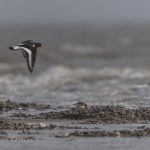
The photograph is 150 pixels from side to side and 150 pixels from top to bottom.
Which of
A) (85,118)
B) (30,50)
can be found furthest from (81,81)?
(85,118)

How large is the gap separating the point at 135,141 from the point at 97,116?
3.14m

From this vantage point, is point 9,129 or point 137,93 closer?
point 9,129

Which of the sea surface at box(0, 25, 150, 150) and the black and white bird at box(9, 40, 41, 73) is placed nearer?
the sea surface at box(0, 25, 150, 150)

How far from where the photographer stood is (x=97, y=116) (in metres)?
18.4

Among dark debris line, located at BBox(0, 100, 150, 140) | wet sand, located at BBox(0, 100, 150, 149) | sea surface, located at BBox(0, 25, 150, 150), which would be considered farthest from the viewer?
dark debris line, located at BBox(0, 100, 150, 140)

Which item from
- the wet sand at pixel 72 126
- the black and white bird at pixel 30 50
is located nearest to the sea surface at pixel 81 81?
the wet sand at pixel 72 126

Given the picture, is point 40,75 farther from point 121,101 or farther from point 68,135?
point 68,135

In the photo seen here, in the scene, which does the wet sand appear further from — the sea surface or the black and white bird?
the black and white bird

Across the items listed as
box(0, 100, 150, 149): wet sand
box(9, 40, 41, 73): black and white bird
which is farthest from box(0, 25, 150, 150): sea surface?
box(9, 40, 41, 73): black and white bird

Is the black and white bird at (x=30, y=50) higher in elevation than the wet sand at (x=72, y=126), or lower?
higher

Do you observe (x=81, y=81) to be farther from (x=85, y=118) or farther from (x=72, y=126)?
(x=72, y=126)

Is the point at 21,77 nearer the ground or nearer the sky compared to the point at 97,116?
nearer the sky

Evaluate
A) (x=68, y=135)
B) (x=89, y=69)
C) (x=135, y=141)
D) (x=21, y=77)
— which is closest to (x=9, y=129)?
(x=68, y=135)

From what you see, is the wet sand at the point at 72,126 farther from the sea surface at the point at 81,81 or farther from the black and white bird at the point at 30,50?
the black and white bird at the point at 30,50
